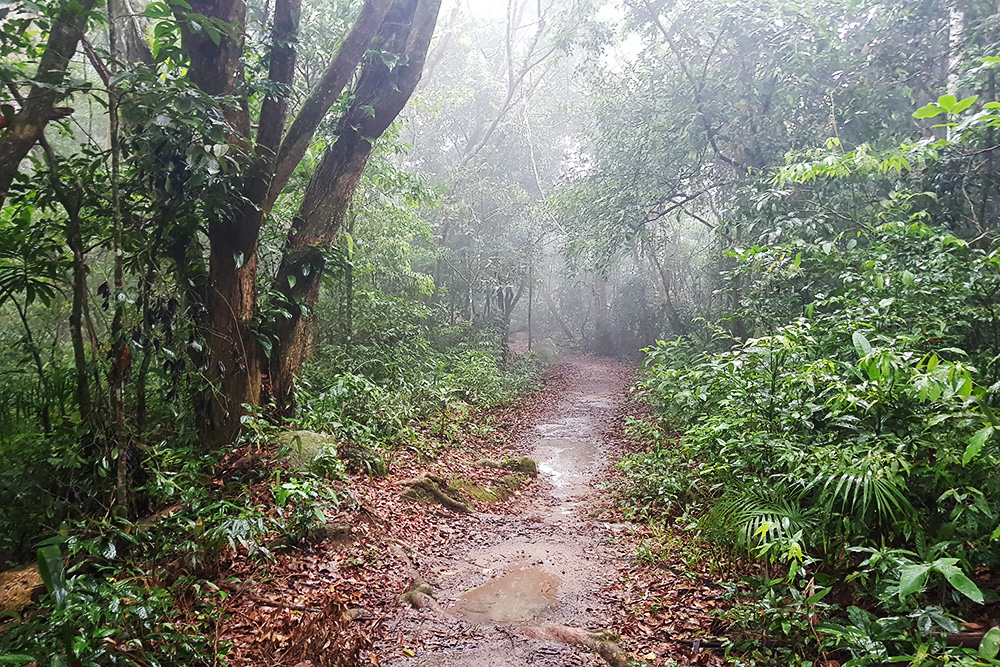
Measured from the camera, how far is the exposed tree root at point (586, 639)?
10.5 feet

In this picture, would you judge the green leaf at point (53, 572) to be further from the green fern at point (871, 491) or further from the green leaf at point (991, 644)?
the green fern at point (871, 491)

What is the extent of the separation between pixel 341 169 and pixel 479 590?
15.6 feet

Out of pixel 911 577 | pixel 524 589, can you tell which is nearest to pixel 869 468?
pixel 911 577

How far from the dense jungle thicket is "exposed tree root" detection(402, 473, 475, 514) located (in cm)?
49

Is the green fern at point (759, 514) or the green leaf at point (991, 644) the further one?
the green fern at point (759, 514)

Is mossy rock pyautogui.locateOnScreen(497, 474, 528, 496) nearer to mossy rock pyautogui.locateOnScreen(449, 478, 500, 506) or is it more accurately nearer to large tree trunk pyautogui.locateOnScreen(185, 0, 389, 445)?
mossy rock pyautogui.locateOnScreen(449, 478, 500, 506)

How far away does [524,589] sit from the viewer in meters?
4.27

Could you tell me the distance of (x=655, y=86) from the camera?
11891 mm

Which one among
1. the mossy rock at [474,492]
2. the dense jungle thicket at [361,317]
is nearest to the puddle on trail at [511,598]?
the dense jungle thicket at [361,317]

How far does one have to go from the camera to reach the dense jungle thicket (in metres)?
3.07

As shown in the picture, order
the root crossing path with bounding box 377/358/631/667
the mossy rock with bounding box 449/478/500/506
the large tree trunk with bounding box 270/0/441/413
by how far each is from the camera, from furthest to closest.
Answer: the mossy rock with bounding box 449/478/500/506 < the large tree trunk with bounding box 270/0/441/413 < the root crossing path with bounding box 377/358/631/667

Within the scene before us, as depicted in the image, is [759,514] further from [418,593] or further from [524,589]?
[418,593]

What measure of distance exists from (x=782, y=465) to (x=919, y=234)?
296cm

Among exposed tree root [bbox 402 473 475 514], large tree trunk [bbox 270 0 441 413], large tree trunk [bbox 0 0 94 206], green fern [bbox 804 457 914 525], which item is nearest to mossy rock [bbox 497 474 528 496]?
exposed tree root [bbox 402 473 475 514]
